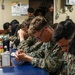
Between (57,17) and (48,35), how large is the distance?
3794 mm

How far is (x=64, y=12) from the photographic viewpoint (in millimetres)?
5059

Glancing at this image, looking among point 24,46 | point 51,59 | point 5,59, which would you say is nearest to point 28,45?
point 24,46

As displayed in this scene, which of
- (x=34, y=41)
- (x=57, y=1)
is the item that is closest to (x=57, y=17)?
(x=57, y=1)

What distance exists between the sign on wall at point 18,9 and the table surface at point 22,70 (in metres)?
4.38

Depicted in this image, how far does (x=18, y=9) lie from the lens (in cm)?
642

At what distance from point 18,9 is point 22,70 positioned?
15.0ft

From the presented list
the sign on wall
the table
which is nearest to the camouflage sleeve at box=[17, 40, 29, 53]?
the table

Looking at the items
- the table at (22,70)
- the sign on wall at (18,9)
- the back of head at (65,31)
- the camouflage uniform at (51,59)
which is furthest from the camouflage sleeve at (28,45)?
the sign on wall at (18,9)

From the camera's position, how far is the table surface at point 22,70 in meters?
1.95

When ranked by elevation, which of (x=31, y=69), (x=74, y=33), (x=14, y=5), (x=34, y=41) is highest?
(x=14, y=5)

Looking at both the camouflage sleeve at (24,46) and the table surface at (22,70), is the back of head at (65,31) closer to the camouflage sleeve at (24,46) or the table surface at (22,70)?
the table surface at (22,70)

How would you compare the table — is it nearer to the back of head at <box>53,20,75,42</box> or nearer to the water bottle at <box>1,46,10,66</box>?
the water bottle at <box>1,46,10,66</box>

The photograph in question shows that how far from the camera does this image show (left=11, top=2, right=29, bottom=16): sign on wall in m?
6.37

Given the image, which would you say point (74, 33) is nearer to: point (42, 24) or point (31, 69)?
point (42, 24)
